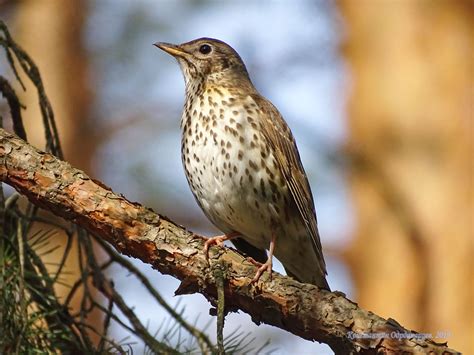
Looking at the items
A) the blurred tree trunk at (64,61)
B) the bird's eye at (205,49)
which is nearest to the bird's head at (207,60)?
the bird's eye at (205,49)

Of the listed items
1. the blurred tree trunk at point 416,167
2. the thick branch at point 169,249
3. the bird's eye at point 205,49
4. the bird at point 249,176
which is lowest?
the thick branch at point 169,249

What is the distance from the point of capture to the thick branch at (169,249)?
311 centimetres

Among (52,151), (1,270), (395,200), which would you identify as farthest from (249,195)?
(395,200)

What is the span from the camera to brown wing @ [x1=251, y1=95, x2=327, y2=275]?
458 centimetres

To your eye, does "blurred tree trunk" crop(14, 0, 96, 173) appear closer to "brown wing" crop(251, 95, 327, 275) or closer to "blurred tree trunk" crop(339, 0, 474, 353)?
"blurred tree trunk" crop(339, 0, 474, 353)

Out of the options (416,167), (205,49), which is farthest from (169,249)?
(416,167)

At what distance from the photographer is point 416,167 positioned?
6.93 metres

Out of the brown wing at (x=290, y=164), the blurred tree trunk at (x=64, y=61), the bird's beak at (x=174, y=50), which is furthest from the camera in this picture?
the blurred tree trunk at (x=64, y=61)

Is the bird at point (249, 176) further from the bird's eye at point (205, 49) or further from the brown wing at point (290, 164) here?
the bird's eye at point (205, 49)

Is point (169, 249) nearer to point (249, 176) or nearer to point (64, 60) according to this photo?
point (249, 176)

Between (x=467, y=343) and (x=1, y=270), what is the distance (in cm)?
406

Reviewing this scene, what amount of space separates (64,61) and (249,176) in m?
5.26

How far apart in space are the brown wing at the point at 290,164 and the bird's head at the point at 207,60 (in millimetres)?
406

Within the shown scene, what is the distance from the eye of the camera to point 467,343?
6.30 m
